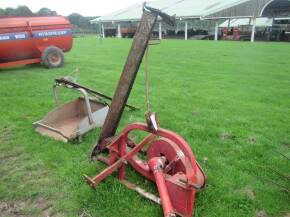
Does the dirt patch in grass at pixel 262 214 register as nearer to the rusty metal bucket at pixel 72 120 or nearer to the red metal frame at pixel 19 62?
the rusty metal bucket at pixel 72 120

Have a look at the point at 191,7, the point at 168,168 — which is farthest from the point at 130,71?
the point at 191,7

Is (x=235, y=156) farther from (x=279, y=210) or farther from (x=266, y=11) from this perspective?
(x=266, y=11)

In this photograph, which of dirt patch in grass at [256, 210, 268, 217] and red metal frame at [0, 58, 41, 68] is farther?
red metal frame at [0, 58, 41, 68]

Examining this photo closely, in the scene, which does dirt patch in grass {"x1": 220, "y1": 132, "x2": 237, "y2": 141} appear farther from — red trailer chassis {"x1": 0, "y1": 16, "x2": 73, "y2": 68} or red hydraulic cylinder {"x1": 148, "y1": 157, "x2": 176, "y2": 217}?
red trailer chassis {"x1": 0, "y1": 16, "x2": 73, "y2": 68}

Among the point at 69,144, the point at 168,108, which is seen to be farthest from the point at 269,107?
the point at 69,144

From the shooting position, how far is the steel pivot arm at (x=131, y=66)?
273 centimetres

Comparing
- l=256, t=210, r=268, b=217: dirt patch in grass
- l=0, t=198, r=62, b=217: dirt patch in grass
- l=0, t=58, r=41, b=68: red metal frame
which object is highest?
l=0, t=58, r=41, b=68: red metal frame

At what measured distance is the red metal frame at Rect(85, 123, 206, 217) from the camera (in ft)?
8.23

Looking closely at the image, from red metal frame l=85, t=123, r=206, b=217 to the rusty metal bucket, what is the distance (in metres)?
1.07

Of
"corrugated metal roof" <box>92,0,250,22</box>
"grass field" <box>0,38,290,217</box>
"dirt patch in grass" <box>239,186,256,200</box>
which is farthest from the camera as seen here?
"corrugated metal roof" <box>92,0,250,22</box>

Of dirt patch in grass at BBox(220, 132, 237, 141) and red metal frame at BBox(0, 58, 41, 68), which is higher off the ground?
red metal frame at BBox(0, 58, 41, 68)

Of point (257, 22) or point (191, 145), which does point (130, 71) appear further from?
point (257, 22)

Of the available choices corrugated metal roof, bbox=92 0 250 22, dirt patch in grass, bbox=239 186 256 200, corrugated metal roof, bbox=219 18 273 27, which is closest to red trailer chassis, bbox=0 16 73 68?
dirt patch in grass, bbox=239 186 256 200

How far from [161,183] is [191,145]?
1.52 m
